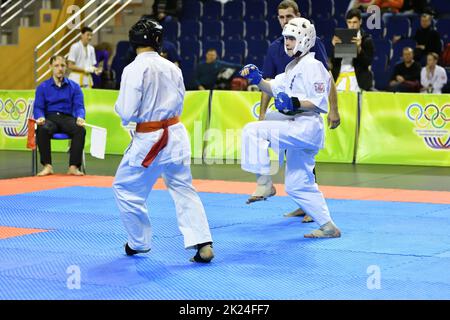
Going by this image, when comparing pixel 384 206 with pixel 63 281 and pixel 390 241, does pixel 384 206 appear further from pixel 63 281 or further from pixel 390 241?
pixel 63 281

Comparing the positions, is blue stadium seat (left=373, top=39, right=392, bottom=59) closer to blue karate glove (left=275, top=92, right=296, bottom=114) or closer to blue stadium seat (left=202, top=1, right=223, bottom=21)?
blue stadium seat (left=202, top=1, right=223, bottom=21)

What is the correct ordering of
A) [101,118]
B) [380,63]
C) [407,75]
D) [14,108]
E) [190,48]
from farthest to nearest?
[190,48] < [380,63] < [407,75] < [14,108] < [101,118]

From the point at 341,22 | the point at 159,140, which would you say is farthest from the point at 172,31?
the point at 159,140

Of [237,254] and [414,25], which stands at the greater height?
[414,25]

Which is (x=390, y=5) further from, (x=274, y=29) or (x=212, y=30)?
(x=212, y=30)

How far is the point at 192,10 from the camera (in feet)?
69.5

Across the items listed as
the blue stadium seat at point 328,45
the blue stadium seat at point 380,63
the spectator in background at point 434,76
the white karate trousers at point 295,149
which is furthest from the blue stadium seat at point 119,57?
the white karate trousers at point 295,149

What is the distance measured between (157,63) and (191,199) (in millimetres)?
1058

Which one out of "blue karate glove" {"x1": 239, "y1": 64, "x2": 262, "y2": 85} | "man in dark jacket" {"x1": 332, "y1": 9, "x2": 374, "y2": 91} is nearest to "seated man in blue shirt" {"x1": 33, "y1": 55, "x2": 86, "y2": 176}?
"man in dark jacket" {"x1": 332, "y1": 9, "x2": 374, "y2": 91}

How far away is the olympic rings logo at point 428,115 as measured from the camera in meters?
13.7

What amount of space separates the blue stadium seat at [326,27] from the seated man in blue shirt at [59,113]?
23.5 feet

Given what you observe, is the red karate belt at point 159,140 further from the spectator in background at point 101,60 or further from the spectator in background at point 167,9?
the spectator in background at point 167,9

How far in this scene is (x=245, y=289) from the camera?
593cm

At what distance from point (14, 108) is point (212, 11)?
20.9ft
